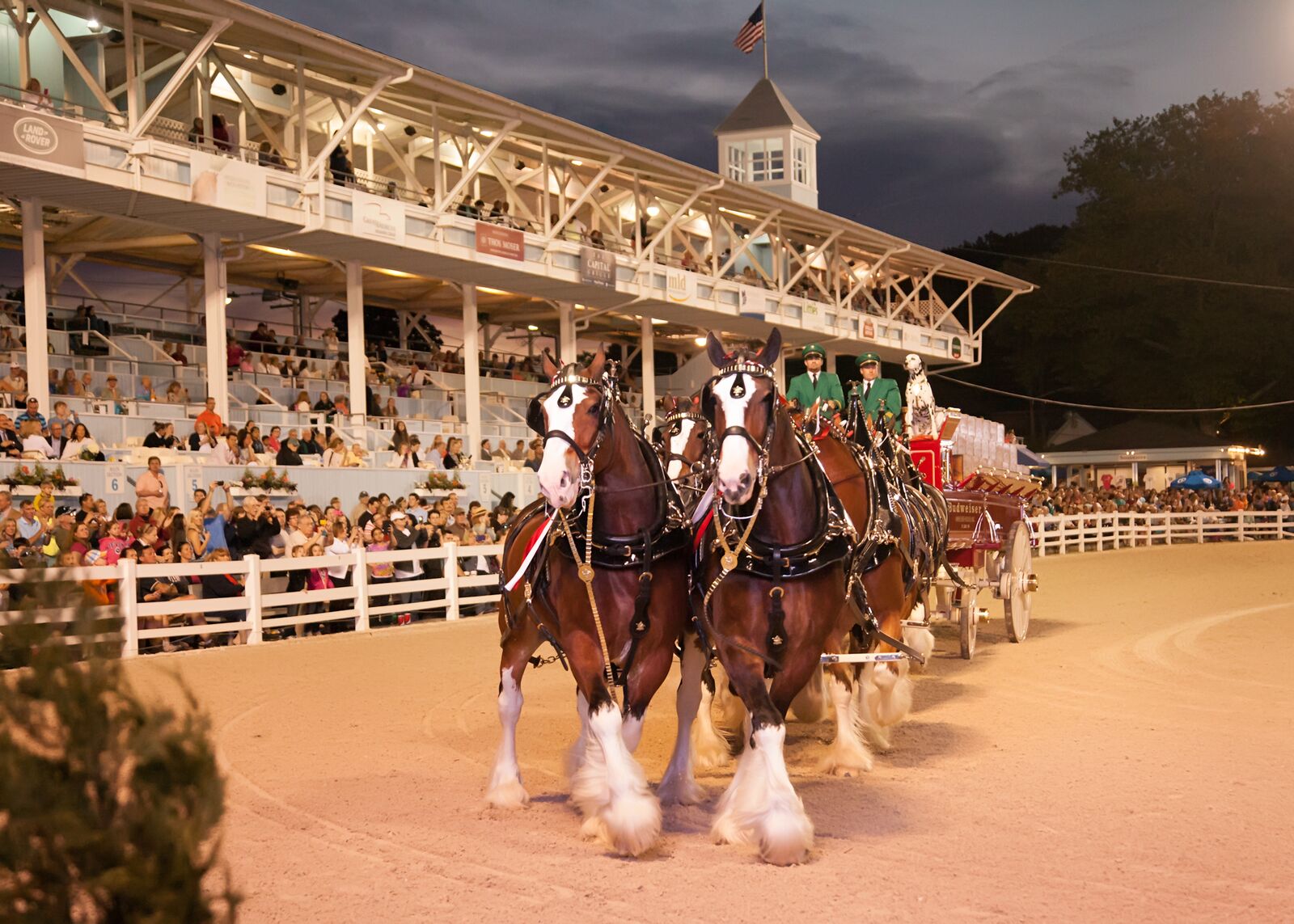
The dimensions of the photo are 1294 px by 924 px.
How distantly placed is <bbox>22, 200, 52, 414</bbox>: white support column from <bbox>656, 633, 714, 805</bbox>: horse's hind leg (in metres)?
13.6

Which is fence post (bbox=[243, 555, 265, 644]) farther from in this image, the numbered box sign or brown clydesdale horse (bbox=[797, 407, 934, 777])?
brown clydesdale horse (bbox=[797, 407, 934, 777])

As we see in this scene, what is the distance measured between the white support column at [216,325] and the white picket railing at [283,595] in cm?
504

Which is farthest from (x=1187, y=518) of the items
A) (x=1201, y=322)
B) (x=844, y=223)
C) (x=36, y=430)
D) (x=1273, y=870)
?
(x=1273, y=870)

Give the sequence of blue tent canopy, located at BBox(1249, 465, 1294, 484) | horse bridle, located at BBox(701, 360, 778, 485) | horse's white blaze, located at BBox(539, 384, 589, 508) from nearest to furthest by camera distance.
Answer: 1. horse's white blaze, located at BBox(539, 384, 589, 508)
2. horse bridle, located at BBox(701, 360, 778, 485)
3. blue tent canopy, located at BBox(1249, 465, 1294, 484)

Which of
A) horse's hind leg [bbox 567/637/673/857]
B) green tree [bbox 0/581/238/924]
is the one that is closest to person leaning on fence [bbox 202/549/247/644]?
horse's hind leg [bbox 567/637/673/857]

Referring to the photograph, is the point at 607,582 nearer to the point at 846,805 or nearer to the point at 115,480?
the point at 846,805

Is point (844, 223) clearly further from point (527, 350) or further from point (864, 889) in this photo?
point (864, 889)

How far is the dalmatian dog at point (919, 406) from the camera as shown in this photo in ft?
37.6

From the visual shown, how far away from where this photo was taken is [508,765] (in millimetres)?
6930

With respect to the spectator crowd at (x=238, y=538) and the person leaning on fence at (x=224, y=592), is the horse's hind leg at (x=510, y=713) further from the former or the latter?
the person leaning on fence at (x=224, y=592)

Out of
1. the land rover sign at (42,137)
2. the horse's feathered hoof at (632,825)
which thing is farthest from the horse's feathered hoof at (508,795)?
the land rover sign at (42,137)

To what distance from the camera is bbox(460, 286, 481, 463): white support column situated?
25516 millimetres

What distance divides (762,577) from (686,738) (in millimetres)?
1321

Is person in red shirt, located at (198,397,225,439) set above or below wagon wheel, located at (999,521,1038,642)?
above
